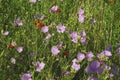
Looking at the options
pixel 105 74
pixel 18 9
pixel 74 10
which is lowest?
pixel 105 74

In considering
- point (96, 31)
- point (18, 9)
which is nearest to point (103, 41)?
point (96, 31)

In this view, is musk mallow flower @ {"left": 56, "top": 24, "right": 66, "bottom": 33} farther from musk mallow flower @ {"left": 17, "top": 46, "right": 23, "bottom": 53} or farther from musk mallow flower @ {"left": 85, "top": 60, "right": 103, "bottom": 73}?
musk mallow flower @ {"left": 85, "top": 60, "right": 103, "bottom": 73}

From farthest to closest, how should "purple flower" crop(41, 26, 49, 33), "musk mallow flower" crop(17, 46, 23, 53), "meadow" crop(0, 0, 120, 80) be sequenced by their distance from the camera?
"purple flower" crop(41, 26, 49, 33), "musk mallow flower" crop(17, 46, 23, 53), "meadow" crop(0, 0, 120, 80)

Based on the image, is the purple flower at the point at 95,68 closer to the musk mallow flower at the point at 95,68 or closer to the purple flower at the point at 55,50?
the musk mallow flower at the point at 95,68

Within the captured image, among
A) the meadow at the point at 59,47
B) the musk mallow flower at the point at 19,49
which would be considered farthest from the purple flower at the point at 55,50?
the musk mallow flower at the point at 19,49

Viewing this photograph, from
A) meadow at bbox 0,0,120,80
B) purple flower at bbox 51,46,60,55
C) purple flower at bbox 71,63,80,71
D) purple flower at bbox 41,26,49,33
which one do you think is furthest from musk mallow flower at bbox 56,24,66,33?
purple flower at bbox 71,63,80,71

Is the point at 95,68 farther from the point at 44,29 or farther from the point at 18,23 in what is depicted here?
the point at 18,23

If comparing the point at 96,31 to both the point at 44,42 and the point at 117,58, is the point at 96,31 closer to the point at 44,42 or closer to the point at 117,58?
the point at 117,58

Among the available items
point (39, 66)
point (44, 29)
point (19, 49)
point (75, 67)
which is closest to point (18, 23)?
point (44, 29)
